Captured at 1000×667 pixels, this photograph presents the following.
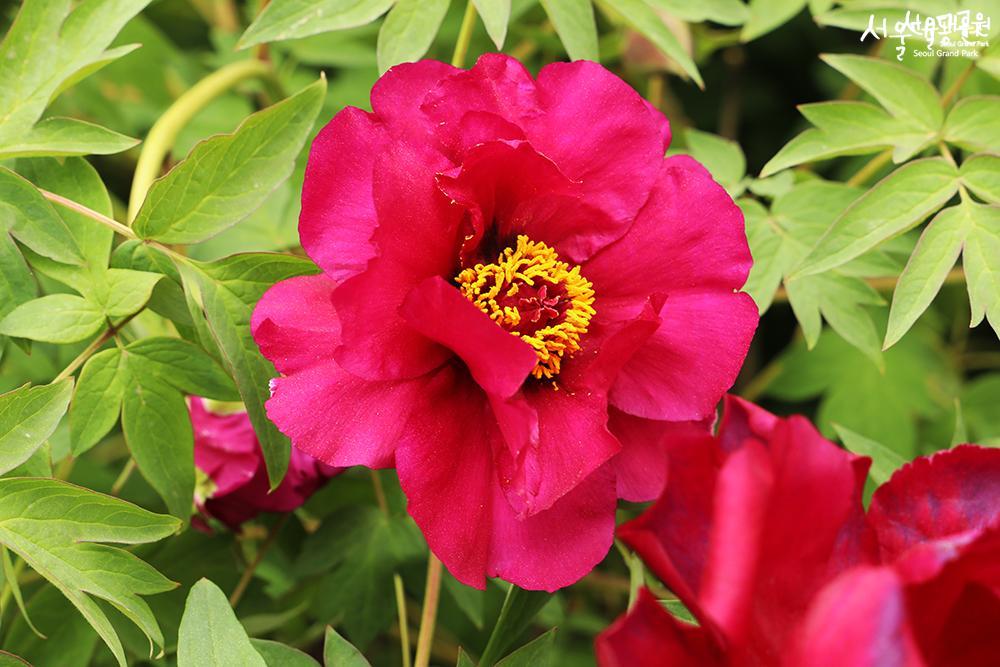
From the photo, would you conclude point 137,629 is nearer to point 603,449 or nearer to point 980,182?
point 603,449

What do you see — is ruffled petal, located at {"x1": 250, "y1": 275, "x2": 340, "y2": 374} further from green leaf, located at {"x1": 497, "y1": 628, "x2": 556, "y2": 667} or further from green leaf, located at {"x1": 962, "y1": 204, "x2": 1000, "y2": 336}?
green leaf, located at {"x1": 962, "y1": 204, "x2": 1000, "y2": 336}

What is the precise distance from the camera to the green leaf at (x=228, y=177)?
0.74 m

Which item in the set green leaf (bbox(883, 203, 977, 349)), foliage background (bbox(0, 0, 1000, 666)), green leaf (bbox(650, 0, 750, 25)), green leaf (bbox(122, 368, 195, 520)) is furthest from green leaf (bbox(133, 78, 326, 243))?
green leaf (bbox(883, 203, 977, 349))

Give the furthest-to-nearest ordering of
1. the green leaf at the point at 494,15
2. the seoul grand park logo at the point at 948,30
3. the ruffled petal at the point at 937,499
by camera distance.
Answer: the seoul grand park logo at the point at 948,30, the green leaf at the point at 494,15, the ruffled petal at the point at 937,499

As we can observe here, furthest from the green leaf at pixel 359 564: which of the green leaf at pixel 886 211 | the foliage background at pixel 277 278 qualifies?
the green leaf at pixel 886 211

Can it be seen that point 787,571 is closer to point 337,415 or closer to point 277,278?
point 337,415

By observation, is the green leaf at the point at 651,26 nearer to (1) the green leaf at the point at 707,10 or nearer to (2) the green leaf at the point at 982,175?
(1) the green leaf at the point at 707,10

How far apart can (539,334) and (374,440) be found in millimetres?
132

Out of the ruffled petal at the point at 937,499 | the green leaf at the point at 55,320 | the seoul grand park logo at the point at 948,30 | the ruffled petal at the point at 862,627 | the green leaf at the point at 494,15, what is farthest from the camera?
the seoul grand park logo at the point at 948,30

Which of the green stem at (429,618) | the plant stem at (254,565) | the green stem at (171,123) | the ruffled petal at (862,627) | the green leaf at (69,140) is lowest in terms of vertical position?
the plant stem at (254,565)

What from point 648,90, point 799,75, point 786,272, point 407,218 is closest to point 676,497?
point 407,218

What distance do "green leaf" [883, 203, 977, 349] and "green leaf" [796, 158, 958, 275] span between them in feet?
0.05

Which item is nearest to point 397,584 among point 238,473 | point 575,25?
point 238,473

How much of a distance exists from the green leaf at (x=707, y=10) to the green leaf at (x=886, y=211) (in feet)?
0.68
